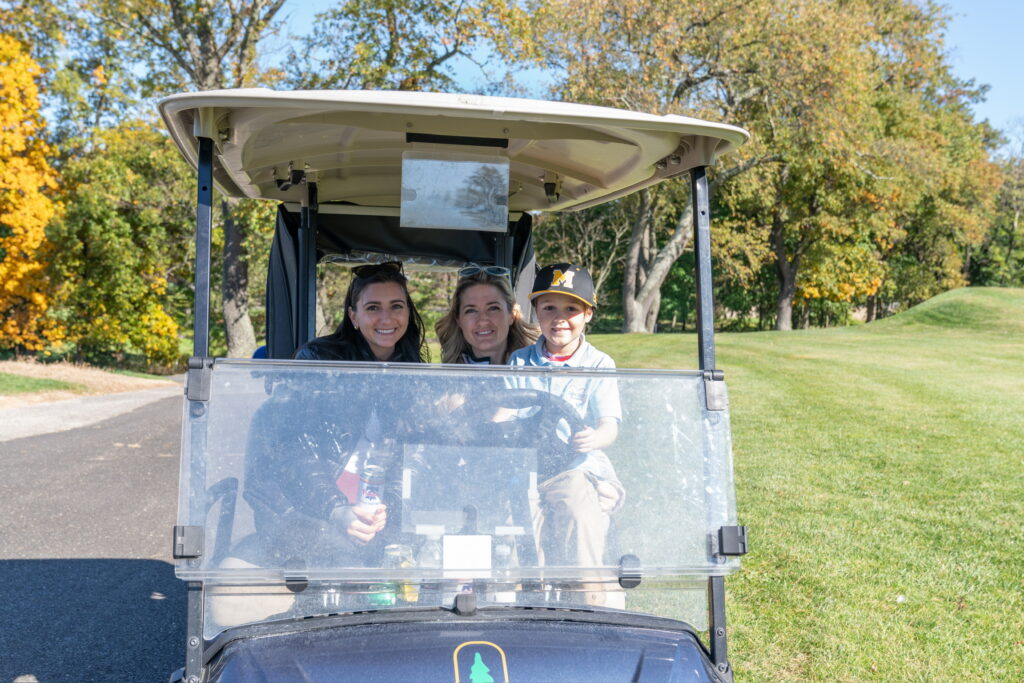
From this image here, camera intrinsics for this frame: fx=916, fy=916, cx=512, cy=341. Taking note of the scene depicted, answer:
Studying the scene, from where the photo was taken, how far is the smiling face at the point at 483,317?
12.7ft

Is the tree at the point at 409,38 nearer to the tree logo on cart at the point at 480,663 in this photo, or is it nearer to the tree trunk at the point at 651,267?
the tree trunk at the point at 651,267

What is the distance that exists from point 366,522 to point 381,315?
1450 mm

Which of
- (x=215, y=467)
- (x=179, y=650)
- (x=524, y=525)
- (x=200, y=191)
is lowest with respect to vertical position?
(x=179, y=650)

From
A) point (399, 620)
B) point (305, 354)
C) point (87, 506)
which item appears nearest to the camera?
point (399, 620)

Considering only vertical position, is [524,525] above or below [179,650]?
above

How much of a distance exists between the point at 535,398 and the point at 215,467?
30.7 inches

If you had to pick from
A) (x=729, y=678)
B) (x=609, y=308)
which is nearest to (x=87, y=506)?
(x=729, y=678)

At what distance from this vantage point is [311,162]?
364 cm

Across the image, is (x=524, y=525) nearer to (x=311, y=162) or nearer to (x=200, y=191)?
(x=200, y=191)

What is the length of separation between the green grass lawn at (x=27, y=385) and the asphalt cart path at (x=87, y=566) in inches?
230

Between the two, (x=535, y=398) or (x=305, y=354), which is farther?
(x=305, y=354)

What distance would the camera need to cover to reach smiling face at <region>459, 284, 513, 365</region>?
3.88 metres

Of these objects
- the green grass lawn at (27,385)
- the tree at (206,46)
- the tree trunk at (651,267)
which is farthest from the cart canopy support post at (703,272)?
the tree trunk at (651,267)

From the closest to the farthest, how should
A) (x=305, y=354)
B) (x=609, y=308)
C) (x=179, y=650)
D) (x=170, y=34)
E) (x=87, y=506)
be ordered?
(x=305, y=354), (x=179, y=650), (x=87, y=506), (x=170, y=34), (x=609, y=308)
